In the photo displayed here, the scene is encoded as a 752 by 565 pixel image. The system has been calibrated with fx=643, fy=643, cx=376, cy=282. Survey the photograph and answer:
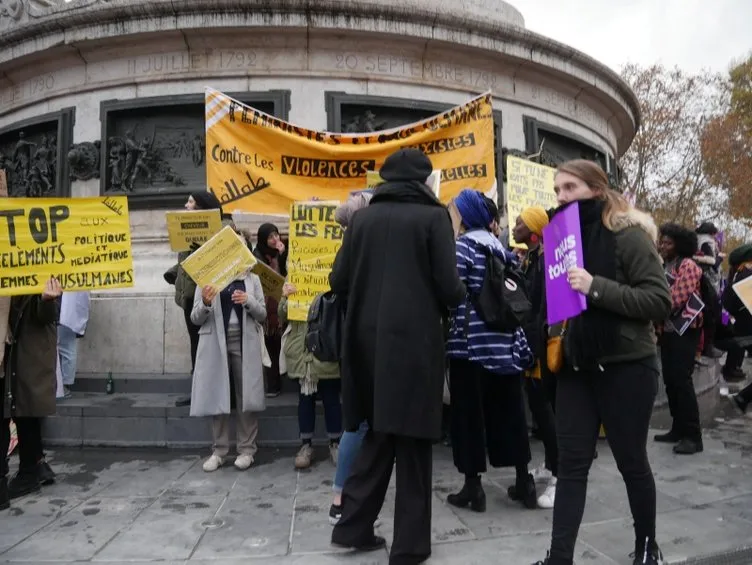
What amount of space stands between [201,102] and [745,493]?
6858 mm

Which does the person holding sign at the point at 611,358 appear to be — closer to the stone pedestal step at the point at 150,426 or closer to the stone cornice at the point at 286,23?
the stone pedestal step at the point at 150,426

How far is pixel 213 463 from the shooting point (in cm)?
527

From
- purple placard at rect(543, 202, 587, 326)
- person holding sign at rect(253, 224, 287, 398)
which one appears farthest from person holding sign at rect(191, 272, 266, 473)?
purple placard at rect(543, 202, 587, 326)

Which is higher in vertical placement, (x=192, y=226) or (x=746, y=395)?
(x=192, y=226)

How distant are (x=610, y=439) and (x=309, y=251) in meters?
3.10

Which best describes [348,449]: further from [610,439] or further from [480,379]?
[610,439]

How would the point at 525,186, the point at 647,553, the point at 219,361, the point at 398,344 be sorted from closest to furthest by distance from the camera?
the point at 647,553 → the point at 398,344 → the point at 219,361 → the point at 525,186

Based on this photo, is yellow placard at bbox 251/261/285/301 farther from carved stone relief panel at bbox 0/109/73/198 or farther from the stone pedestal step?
carved stone relief panel at bbox 0/109/73/198

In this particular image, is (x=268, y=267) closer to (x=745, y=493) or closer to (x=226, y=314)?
(x=226, y=314)

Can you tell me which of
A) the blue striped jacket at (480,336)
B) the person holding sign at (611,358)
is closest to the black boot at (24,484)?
the blue striped jacket at (480,336)

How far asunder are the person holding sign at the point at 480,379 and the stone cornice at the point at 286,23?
4.53m

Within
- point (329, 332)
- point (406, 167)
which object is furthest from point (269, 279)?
point (406, 167)

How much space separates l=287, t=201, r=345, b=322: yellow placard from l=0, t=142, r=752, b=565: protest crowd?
0.52m

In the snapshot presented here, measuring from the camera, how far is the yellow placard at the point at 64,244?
4664 millimetres
